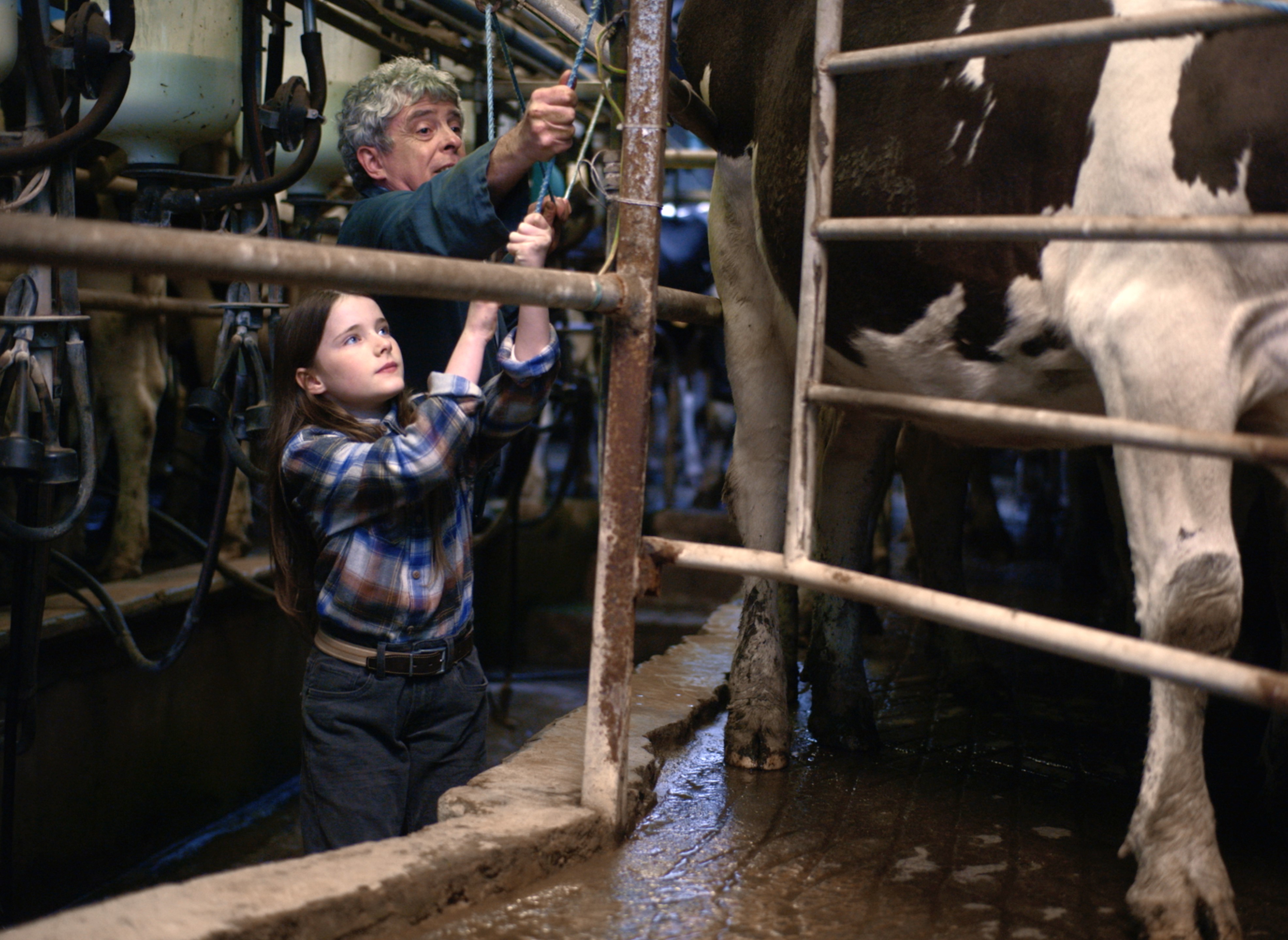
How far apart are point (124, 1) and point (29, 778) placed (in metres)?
2.26

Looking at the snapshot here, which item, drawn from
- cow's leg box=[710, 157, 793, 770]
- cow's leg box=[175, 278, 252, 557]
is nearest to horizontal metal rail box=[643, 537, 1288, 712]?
cow's leg box=[710, 157, 793, 770]

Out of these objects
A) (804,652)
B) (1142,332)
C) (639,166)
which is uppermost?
(639,166)

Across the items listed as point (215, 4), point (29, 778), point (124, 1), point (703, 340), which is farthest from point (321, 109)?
point (703, 340)

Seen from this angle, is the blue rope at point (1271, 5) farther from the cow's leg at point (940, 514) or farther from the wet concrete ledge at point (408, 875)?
the cow's leg at point (940, 514)

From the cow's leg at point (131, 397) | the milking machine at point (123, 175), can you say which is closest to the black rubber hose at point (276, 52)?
the milking machine at point (123, 175)

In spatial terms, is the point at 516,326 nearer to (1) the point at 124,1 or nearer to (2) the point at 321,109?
(1) the point at 124,1

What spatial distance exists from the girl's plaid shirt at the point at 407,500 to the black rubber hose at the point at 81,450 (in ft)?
2.94

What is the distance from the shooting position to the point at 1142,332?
155 centimetres

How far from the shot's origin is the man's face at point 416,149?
237 centimetres

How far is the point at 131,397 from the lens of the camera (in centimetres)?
451

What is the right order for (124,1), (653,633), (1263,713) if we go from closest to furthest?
1. (124,1)
2. (1263,713)
3. (653,633)

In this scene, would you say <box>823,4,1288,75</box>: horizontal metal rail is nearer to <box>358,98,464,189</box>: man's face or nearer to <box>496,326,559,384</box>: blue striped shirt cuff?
<box>496,326,559,384</box>: blue striped shirt cuff

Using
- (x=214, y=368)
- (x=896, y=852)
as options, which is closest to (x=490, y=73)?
(x=896, y=852)

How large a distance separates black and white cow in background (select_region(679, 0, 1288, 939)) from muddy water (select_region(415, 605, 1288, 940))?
6.1 inches
